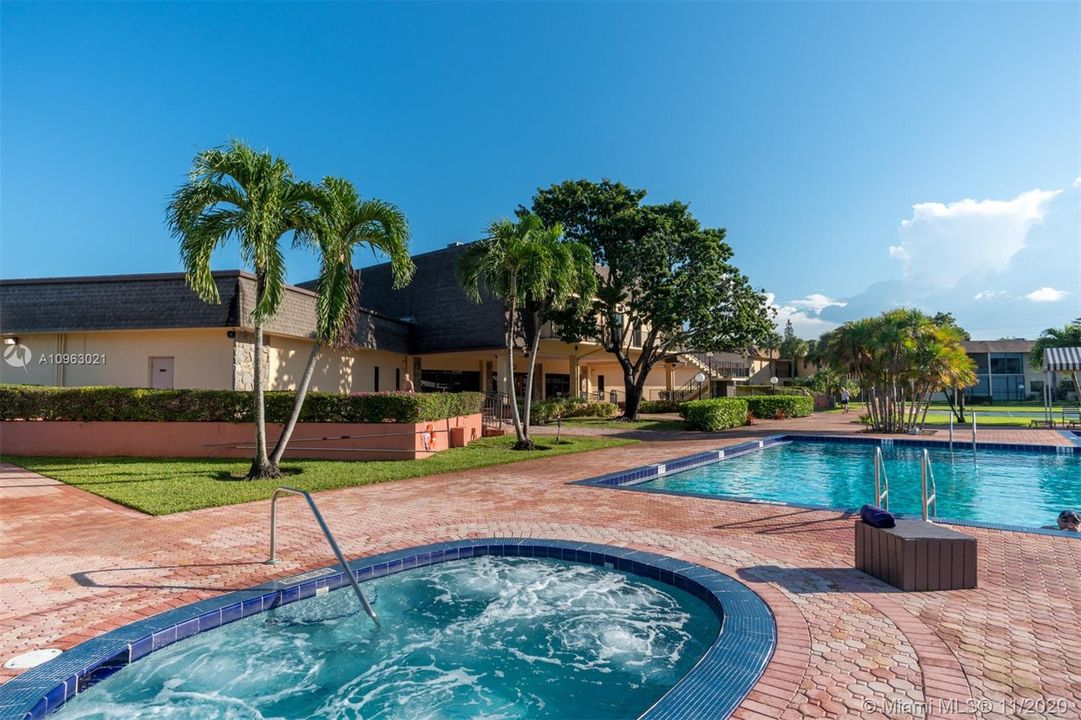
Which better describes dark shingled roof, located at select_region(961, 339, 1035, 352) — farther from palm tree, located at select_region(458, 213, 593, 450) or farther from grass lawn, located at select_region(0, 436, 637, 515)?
grass lawn, located at select_region(0, 436, 637, 515)

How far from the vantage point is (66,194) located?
13.3 meters

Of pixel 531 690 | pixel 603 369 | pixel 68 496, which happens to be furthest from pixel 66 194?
pixel 603 369

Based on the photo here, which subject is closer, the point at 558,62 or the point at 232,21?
the point at 232,21

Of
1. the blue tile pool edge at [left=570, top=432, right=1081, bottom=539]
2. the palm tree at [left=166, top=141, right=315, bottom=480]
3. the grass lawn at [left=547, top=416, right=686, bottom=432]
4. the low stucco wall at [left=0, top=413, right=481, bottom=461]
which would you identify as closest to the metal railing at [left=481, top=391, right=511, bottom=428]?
the grass lawn at [left=547, top=416, right=686, bottom=432]

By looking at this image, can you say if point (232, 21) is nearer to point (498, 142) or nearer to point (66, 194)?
point (66, 194)

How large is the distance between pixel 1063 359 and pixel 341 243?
27.5 metres

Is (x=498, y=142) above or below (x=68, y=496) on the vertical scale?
above

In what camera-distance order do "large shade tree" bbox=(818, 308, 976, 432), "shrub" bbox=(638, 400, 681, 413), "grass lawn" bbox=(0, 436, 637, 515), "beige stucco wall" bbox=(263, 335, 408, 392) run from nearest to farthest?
"grass lawn" bbox=(0, 436, 637, 515) → "beige stucco wall" bbox=(263, 335, 408, 392) → "large shade tree" bbox=(818, 308, 976, 432) → "shrub" bbox=(638, 400, 681, 413)

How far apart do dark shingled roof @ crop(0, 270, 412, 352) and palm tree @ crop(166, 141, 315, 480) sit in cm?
508

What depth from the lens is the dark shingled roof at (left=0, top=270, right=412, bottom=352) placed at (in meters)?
15.5

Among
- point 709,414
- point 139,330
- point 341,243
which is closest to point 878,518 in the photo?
point 341,243

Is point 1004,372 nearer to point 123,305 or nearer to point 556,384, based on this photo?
point 556,384

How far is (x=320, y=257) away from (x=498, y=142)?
10858 mm

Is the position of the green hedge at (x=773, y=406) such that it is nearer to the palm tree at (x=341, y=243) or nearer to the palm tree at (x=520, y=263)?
the palm tree at (x=520, y=263)
